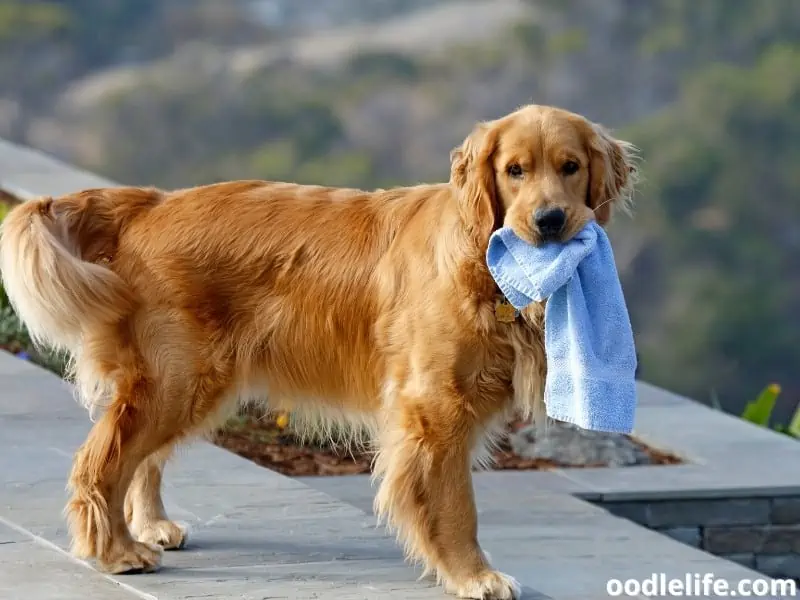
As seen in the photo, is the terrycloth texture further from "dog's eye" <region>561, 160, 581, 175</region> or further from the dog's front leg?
the dog's front leg

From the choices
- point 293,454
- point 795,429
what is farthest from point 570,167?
point 795,429

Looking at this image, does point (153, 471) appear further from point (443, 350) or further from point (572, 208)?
point (572, 208)

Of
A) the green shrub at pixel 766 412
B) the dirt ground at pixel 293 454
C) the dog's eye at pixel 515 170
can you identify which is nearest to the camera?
the dog's eye at pixel 515 170

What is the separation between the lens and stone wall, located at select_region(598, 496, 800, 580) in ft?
21.4

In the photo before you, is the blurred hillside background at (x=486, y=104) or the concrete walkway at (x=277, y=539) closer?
the concrete walkway at (x=277, y=539)

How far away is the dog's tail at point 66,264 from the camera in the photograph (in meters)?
4.89

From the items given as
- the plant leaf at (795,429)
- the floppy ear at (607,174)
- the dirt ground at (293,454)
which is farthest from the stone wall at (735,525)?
the floppy ear at (607,174)

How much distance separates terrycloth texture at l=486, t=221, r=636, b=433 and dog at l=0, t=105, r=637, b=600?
0.07 meters

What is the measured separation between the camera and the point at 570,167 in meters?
4.66

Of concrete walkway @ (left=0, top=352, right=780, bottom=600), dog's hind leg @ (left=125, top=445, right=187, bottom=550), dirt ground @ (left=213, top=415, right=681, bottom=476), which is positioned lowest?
dirt ground @ (left=213, top=415, right=681, bottom=476)

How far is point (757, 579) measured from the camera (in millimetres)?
5547

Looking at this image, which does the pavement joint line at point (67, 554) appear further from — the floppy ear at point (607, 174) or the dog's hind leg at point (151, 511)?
the floppy ear at point (607, 174)

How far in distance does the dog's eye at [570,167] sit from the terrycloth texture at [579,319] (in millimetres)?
182

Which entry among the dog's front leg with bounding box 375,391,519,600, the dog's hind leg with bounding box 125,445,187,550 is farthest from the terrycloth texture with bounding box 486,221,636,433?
the dog's hind leg with bounding box 125,445,187,550
